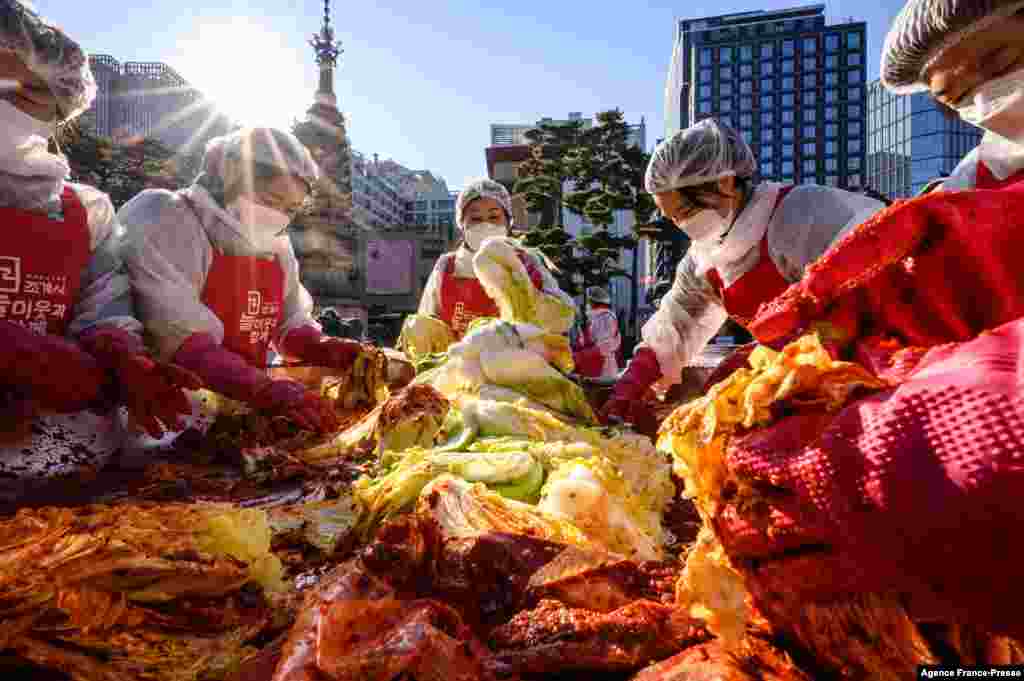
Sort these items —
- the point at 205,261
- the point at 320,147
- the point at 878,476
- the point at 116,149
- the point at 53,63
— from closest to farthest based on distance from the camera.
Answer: the point at 878,476
the point at 53,63
the point at 205,261
the point at 116,149
the point at 320,147

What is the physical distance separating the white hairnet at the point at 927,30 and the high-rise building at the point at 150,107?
30.8 metres

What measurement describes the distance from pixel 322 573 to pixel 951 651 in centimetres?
134

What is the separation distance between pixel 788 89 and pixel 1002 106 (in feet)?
121

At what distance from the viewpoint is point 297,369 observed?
378 cm

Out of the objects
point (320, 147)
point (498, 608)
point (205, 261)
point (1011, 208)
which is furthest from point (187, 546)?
point (320, 147)

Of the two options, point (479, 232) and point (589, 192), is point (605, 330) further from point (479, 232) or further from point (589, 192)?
point (589, 192)

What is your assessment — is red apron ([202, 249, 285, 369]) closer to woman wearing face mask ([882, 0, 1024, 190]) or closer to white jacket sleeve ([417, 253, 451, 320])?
white jacket sleeve ([417, 253, 451, 320])

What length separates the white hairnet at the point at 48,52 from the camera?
2064 millimetres

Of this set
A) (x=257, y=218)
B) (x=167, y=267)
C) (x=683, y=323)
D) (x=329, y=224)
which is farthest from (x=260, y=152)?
(x=329, y=224)

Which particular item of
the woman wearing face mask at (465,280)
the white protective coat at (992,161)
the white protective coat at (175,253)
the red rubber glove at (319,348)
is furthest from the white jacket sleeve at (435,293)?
the white protective coat at (992,161)

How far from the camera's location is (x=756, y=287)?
311 cm

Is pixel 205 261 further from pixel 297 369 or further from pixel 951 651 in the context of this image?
pixel 951 651

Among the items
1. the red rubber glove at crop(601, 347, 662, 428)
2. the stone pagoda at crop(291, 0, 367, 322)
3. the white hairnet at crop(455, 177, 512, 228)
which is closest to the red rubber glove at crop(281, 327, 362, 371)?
the red rubber glove at crop(601, 347, 662, 428)

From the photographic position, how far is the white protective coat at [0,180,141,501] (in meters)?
2.11
